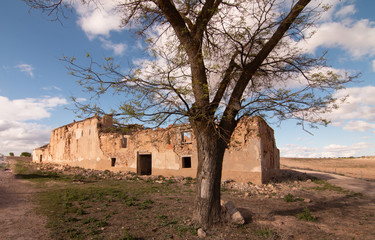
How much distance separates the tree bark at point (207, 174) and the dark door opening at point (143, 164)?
43.1 feet

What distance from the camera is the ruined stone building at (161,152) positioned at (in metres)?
14.3

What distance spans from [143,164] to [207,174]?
14150 mm

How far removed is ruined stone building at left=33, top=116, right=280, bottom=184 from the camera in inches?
563

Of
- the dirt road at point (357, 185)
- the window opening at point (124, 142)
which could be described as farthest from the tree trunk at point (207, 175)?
the window opening at point (124, 142)

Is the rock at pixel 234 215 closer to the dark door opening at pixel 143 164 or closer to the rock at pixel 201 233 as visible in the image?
the rock at pixel 201 233

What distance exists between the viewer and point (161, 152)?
17453 millimetres

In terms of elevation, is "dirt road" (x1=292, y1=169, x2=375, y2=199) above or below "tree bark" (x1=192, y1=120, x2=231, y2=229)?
below

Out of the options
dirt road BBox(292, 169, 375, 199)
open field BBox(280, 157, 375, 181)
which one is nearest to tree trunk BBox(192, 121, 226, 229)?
dirt road BBox(292, 169, 375, 199)

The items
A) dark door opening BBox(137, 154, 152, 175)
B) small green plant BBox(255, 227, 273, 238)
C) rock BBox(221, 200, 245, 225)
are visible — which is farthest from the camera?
dark door opening BBox(137, 154, 152, 175)

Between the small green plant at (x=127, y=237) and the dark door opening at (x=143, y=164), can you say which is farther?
the dark door opening at (x=143, y=164)

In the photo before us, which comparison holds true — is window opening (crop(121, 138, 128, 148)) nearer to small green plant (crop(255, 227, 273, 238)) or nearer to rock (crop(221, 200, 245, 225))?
rock (crop(221, 200, 245, 225))

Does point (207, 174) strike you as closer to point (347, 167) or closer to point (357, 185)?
point (357, 185)

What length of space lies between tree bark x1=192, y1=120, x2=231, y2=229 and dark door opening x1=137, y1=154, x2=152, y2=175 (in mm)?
13133

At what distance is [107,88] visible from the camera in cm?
604
